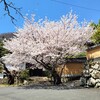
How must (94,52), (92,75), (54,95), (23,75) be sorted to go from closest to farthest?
(54,95), (92,75), (94,52), (23,75)

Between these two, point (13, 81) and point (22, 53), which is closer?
point (22, 53)

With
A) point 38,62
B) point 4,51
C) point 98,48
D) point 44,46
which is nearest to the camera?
point 98,48

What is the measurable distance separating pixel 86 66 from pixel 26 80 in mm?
7780

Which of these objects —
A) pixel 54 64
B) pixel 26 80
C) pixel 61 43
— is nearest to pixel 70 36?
pixel 61 43

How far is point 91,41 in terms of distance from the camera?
956 inches

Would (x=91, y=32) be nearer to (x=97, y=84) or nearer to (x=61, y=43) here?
(x=61, y=43)

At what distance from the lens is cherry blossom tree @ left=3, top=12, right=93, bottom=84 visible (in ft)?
72.9

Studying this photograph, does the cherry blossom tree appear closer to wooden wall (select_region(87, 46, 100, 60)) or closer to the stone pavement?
wooden wall (select_region(87, 46, 100, 60))

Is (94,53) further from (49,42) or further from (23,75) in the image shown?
(23,75)

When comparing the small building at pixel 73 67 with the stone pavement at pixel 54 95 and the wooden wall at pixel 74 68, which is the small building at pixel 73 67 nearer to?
the wooden wall at pixel 74 68

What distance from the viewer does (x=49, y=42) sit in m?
22.1

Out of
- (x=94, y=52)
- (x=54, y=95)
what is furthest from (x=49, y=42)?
(x=54, y=95)

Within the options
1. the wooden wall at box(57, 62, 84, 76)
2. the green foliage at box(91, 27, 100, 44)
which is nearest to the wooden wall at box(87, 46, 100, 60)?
the green foliage at box(91, 27, 100, 44)

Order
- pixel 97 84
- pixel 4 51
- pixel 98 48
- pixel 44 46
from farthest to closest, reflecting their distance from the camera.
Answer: pixel 4 51 < pixel 44 46 < pixel 98 48 < pixel 97 84
